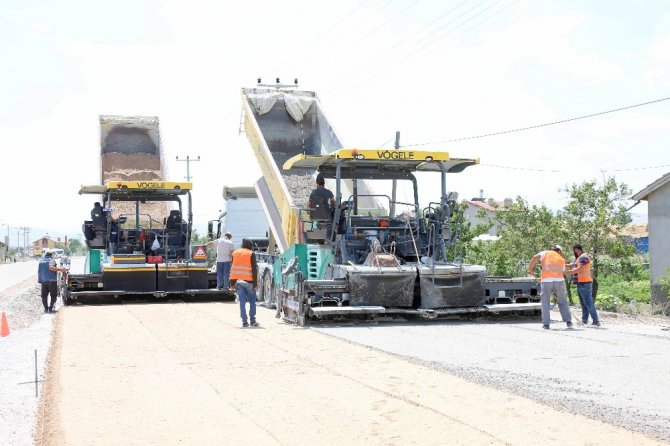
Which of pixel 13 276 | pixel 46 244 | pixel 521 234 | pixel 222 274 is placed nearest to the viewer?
pixel 222 274

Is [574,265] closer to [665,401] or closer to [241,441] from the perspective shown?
[665,401]

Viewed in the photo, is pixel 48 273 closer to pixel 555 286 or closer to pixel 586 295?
pixel 555 286

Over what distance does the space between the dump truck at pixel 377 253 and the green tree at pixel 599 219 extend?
716cm

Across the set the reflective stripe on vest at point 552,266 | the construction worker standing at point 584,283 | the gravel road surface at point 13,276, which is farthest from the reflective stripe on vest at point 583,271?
the gravel road surface at point 13,276

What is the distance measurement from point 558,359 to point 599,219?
12537mm

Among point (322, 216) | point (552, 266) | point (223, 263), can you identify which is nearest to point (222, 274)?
point (223, 263)

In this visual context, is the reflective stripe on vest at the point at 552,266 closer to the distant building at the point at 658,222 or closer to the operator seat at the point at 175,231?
the operator seat at the point at 175,231

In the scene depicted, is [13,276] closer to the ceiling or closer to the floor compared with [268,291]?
closer to the floor

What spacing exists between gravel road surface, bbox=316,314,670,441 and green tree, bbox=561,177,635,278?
760cm

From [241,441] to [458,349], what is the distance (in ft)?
16.3

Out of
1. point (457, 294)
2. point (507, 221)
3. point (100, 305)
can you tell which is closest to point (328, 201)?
point (457, 294)

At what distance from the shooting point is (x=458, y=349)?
403 inches

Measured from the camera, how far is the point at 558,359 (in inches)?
371

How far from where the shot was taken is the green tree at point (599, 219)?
21.3m
